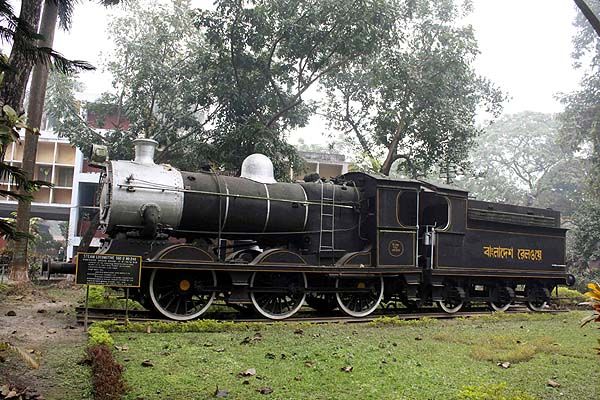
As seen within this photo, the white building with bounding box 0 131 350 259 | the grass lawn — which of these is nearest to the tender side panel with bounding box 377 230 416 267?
the grass lawn

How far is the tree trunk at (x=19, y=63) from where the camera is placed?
140 inches

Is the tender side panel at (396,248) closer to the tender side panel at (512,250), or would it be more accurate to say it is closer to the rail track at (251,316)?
the rail track at (251,316)

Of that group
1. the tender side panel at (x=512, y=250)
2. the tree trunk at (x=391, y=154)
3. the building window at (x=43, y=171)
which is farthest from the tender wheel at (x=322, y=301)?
the building window at (x=43, y=171)

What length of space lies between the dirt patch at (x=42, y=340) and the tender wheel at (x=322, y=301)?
4479 mm

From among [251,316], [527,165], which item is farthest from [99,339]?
[527,165]

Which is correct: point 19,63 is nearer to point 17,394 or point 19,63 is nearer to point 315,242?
point 17,394

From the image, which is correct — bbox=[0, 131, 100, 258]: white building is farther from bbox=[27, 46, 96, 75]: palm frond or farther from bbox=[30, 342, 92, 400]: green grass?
bbox=[27, 46, 96, 75]: palm frond

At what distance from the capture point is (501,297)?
12898 mm

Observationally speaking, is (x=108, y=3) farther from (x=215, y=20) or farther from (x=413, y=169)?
(x=413, y=169)

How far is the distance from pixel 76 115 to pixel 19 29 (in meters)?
16.3

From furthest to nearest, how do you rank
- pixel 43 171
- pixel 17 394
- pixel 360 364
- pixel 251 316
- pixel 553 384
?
pixel 43 171 < pixel 251 316 < pixel 360 364 < pixel 553 384 < pixel 17 394

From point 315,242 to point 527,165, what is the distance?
33484 millimetres

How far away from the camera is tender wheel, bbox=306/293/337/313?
10672 mm

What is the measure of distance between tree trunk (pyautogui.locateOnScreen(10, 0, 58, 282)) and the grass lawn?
808 centimetres
